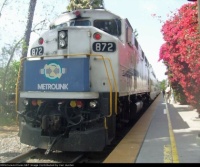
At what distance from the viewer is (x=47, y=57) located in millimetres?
7074

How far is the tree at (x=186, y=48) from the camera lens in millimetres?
9922

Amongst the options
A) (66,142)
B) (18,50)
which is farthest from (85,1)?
(66,142)

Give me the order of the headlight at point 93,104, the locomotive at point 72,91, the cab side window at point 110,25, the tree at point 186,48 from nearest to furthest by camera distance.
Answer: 1. the locomotive at point 72,91
2. the headlight at point 93,104
3. the cab side window at point 110,25
4. the tree at point 186,48

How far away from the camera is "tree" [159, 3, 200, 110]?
32.6 feet

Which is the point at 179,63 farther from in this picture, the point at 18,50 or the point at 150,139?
the point at 18,50

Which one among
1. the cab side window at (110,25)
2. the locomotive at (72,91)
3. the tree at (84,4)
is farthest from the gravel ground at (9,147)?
the tree at (84,4)

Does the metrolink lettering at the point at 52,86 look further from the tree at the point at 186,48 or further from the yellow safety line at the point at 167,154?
the tree at the point at 186,48

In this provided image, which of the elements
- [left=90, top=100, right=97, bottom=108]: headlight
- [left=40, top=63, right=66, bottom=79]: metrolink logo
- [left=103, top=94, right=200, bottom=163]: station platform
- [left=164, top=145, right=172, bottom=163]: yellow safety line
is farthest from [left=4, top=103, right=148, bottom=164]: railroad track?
[left=40, top=63, right=66, bottom=79]: metrolink logo

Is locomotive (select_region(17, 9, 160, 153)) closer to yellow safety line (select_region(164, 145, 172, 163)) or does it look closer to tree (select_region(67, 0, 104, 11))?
yellow safety line (select_region(164, 145, 172, 163))

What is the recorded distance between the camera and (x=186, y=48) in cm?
1023

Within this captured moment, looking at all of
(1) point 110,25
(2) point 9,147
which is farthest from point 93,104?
(2) point 9,147

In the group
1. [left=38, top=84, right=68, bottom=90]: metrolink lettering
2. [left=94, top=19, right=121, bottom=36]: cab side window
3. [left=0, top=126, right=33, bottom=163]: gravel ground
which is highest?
[left=94, top=19, right=121, bottom=36]: cab side window

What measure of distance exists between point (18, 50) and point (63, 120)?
26.4 feet

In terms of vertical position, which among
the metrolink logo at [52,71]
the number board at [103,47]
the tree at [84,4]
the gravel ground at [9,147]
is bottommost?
the gravel ground at [9,147]
